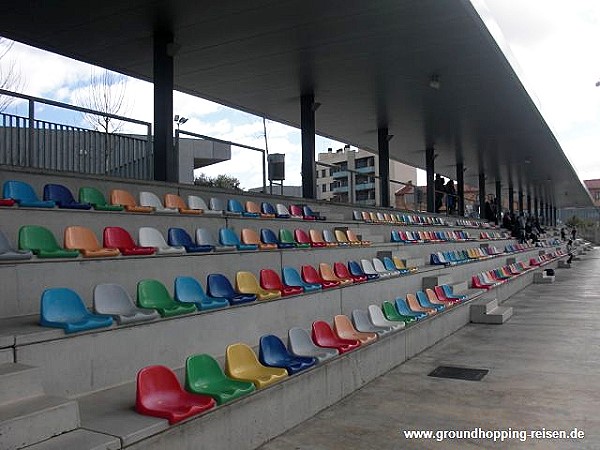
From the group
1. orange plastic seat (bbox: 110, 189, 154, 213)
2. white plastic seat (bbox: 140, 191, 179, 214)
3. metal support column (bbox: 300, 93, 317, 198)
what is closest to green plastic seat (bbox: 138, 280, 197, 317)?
orange plastic seat (bbox: 110, 189, 154, 213)

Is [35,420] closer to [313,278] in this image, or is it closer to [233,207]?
[313,278]

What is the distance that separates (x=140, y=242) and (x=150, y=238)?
0.49 ft

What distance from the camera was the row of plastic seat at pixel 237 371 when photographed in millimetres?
3141

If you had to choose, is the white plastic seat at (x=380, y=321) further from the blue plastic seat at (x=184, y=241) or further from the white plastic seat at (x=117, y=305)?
the white plastic seat at (x=117, y=305)

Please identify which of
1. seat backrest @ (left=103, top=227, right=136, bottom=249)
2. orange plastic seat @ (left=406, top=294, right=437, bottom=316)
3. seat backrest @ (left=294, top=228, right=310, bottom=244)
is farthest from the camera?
seat backrest @ (left=294, top=228, right=310, bottom=244)

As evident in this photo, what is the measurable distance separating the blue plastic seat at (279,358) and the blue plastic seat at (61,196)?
2.46 meters

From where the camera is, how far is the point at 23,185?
212 inches

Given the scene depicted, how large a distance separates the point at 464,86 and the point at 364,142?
715 centimetres

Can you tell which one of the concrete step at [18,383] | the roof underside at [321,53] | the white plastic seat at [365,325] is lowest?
the white plastic seat at [365,325]

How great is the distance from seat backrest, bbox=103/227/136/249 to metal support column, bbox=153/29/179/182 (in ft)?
12.1

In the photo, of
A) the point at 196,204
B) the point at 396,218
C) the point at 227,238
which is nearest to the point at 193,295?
the point at 227,238

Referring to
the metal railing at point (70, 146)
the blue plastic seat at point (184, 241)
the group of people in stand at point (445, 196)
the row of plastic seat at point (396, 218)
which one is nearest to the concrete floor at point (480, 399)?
the blue plastic seat at point (184, 241)

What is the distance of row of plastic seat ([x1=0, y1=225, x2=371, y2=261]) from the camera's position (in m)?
4.35

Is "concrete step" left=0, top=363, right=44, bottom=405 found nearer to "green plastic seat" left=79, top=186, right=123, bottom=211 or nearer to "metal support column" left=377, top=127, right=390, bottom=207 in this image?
"green plastic seat" left=79, top=186, right=123, bottom=211
